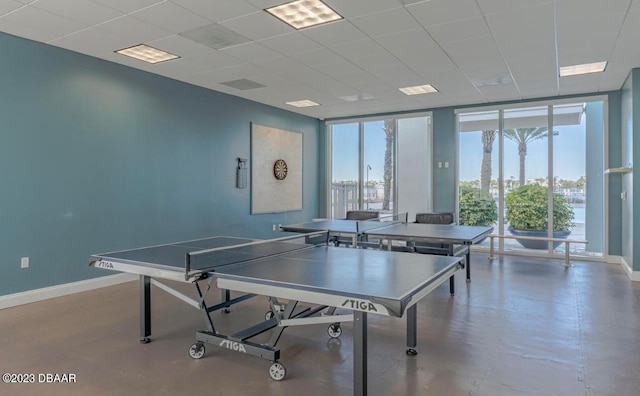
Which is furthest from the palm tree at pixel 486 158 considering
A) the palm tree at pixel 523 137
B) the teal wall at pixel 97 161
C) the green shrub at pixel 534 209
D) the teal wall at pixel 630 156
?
the teal wall at pixel 97 161

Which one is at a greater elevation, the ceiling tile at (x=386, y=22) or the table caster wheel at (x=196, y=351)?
the ceiling tile at (x=386, y=22)

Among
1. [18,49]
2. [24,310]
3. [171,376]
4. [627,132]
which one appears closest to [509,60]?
[627,132]

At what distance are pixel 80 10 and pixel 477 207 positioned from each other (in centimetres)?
740

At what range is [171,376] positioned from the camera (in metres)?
2.74

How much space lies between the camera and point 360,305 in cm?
198

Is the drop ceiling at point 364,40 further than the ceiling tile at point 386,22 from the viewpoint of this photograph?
No

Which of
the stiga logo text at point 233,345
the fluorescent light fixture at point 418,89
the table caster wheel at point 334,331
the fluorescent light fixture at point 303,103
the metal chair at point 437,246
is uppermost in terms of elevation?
the fluorescent light fixture at point 303,103

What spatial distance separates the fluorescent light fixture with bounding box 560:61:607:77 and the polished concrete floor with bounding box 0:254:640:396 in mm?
3071

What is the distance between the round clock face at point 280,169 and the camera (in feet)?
27.2

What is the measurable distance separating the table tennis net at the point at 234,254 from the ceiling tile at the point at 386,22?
2.31 meters

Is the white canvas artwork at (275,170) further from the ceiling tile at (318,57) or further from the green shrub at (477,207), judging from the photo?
the green shrub at (477,207)

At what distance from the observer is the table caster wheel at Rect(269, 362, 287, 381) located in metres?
2.65

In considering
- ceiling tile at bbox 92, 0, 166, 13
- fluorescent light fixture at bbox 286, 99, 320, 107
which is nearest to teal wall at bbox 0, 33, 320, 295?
fluorescent light fixture at bbox 286, 99, 320, 107

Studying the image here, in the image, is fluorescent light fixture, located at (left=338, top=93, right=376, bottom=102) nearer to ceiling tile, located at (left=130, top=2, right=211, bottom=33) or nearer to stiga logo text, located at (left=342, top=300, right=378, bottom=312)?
ceiling tile, located at (left=130, top=2, right=211, bottom=33)
